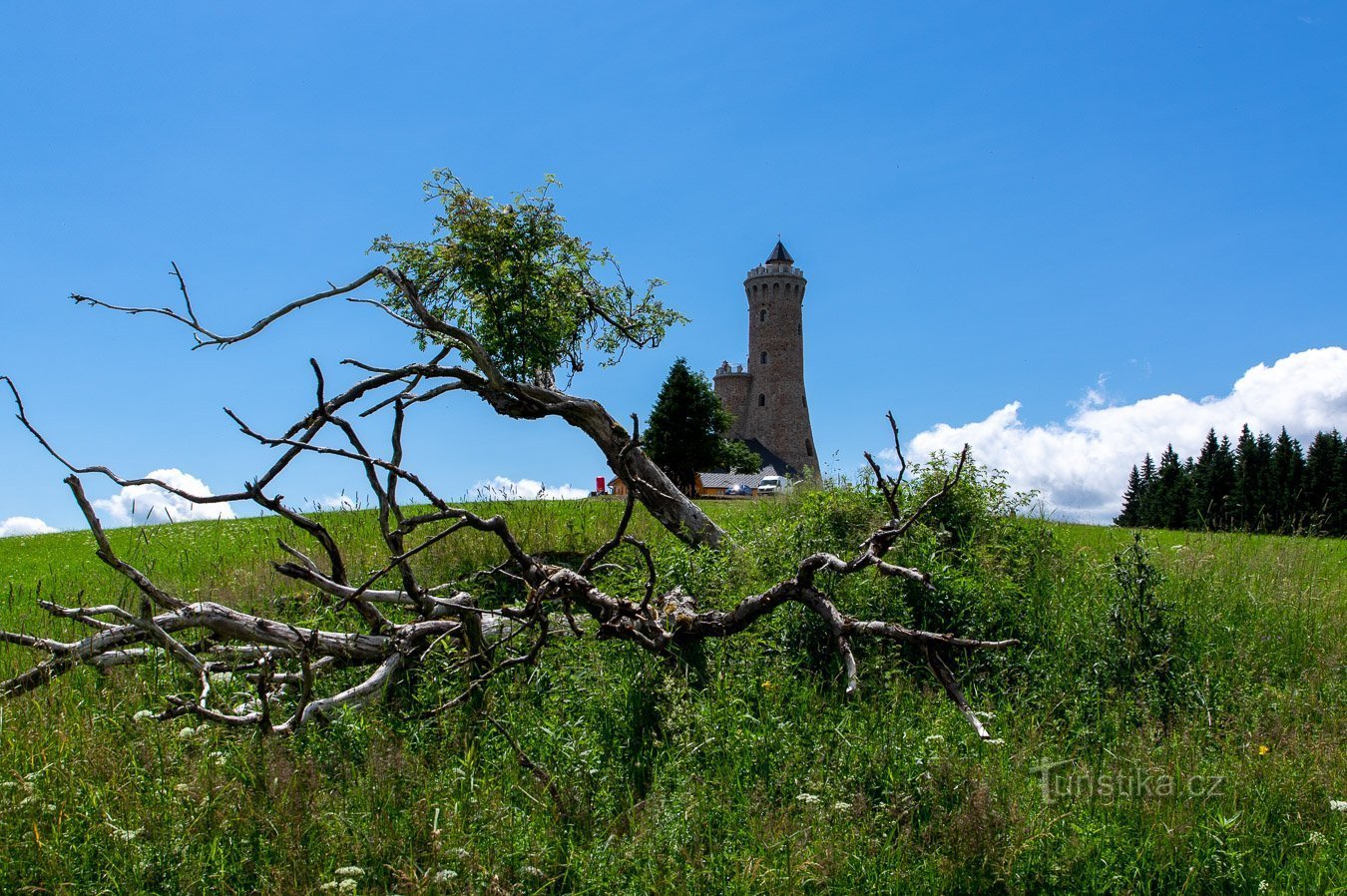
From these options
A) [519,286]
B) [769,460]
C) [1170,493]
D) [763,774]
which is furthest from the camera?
[769,460]

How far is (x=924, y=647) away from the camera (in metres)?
5.49

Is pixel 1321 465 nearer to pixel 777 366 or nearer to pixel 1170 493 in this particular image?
pixel 1170 493

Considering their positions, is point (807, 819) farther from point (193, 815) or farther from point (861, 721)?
point (193, 815)

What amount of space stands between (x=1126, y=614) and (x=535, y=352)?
1033 cm

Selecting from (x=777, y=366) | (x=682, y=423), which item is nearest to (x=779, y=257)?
(x=777, y=366)

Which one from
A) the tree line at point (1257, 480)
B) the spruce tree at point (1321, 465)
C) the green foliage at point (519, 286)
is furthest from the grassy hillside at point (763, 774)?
the spruce tree at point (1321, 465)

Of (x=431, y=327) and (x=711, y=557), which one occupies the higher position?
(x=431, y=327)

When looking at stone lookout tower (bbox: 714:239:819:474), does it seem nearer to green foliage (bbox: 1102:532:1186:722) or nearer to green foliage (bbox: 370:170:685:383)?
green foliage (bbox: 370:170:685:383)

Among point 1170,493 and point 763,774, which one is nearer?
point 763,774

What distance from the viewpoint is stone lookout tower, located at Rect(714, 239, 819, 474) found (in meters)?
66.4

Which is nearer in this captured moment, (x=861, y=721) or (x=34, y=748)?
(x=34, y=748)

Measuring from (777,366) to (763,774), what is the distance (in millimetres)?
63089

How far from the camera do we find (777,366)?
219ft

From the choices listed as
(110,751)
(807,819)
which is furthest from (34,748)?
(807,819)
